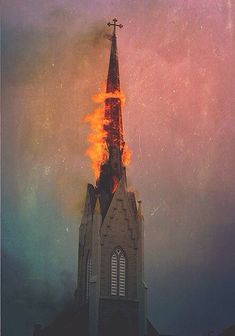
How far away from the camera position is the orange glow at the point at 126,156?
107 ft

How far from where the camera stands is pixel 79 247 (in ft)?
114

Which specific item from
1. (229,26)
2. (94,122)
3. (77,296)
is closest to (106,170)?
(94,122)

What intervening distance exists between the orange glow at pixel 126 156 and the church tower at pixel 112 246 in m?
0.20

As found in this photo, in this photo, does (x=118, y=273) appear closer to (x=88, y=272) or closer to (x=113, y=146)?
(x=88, y=272)

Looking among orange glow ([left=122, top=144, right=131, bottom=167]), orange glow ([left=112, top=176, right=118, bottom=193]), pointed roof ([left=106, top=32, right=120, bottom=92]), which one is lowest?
orange glow ([left=112, top=176, right=118, bottom=193])

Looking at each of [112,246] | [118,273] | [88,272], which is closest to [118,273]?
[118,273]

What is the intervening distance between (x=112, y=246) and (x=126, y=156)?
12.7ft

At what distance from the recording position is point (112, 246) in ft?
108

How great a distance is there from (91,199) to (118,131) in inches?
127

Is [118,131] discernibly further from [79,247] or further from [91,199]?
[79,247]

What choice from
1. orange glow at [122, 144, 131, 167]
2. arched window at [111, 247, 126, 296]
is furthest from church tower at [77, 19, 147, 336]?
orange glow at [122, 144, 131, 167]

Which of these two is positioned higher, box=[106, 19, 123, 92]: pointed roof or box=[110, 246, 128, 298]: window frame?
box=[106, 19, 123, 92]: pointed roof

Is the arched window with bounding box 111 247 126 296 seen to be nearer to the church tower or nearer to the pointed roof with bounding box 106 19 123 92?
the church tower

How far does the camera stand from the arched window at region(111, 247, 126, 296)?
32.3 meters
